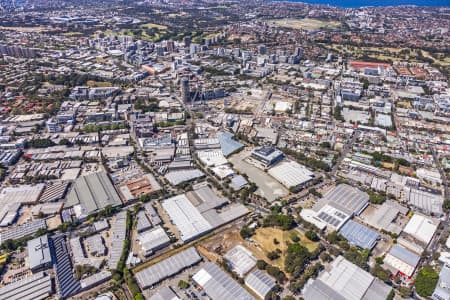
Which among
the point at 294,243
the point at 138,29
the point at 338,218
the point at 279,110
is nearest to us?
the point at 294,243

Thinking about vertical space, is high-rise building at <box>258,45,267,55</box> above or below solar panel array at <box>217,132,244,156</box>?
above

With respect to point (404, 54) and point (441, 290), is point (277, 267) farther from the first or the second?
point (404, 54)

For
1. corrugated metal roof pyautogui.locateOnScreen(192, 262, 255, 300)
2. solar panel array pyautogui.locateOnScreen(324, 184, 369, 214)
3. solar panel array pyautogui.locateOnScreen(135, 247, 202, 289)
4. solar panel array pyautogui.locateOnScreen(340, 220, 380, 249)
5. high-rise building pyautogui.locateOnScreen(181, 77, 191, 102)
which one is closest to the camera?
corrugated metal roof pyautogui.locateOnScreen(192, 262, 255, 300)

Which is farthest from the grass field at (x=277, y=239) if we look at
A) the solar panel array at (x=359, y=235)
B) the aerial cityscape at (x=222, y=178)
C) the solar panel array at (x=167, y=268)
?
the solar panel array at (x=167, y=268)

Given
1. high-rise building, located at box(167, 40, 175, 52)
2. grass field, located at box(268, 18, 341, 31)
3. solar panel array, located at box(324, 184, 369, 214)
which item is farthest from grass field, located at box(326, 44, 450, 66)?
solar panel array, located at box(324, 184, 369, 214)

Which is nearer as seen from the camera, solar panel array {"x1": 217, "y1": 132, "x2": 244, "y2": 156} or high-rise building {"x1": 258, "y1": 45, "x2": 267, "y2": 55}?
solar panel array {"x1": 217, "y1": 132, "x2": 244, "y2": 156}

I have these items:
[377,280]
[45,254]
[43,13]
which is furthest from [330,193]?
[43,13]

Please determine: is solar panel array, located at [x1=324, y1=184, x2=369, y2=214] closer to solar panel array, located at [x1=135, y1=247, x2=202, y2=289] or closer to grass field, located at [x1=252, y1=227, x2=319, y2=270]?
grass field, located at [x1=252, y1=227, x2=319, y2=270]

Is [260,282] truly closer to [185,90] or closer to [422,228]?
[422,228]
